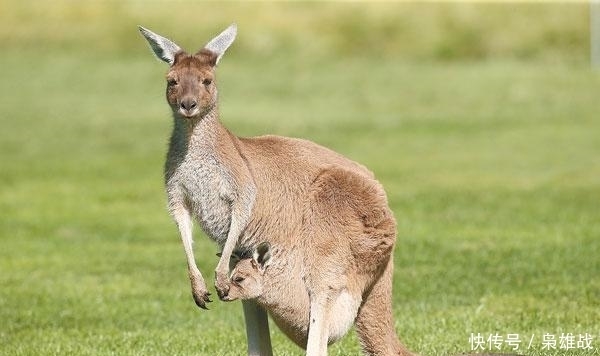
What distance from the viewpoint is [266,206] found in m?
6.58

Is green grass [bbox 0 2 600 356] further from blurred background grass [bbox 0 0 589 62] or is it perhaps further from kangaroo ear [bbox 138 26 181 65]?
kangaroo ear [bbox 138 26 181 65]

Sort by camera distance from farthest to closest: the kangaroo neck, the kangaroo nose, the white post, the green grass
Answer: the white post, the green grass, the kangaroo neck, the kangaroo nose

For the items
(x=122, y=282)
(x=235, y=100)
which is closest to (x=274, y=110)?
(x=235, y=100)

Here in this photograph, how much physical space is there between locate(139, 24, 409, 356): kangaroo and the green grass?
1.76 m

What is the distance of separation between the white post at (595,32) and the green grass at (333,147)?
1.07 ft

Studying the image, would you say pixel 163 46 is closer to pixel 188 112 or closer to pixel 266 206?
pixel 188 112

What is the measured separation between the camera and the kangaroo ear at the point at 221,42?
255 inches

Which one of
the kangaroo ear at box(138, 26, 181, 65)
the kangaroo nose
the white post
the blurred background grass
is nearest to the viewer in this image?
the kangaroo nose

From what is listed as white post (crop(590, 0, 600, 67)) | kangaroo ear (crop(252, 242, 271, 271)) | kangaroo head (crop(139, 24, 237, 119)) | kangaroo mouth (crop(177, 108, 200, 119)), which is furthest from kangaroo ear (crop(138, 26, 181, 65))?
white post (crop(590, 0, 600, 67))

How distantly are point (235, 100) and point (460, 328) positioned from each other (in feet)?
66.3

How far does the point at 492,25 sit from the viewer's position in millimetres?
36406

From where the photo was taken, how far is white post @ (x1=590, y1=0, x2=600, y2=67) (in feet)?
111

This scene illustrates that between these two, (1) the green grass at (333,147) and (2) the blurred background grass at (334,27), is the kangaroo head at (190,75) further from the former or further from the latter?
(2) the blurred background grass at (334,27)

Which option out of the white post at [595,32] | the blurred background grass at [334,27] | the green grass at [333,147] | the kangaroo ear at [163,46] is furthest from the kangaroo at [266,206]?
the blurred background grass at [334,27]
